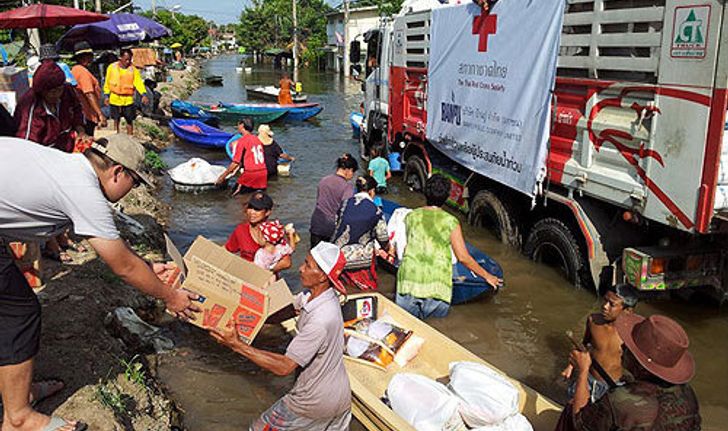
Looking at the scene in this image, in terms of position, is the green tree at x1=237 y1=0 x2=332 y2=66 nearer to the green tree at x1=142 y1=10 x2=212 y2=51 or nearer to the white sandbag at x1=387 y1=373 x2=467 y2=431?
the green tree at x1=142 y1=10 x2=212 y2=51

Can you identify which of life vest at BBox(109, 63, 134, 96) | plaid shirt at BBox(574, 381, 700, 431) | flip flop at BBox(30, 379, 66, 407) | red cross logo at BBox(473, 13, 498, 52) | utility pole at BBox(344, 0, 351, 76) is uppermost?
utility pole at BBox(344, 0, 351, 76)

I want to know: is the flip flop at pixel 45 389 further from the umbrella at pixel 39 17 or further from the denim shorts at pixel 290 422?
the umbrella at pixel 39 17

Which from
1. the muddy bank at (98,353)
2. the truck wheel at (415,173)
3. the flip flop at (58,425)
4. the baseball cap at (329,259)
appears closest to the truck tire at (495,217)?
the truck wheel at (415,173)

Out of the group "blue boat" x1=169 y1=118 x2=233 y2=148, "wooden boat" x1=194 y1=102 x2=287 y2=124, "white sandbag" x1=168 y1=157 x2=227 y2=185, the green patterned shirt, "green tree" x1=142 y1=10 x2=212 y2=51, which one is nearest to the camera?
the green patterned shirt

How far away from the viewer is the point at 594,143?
620 cm

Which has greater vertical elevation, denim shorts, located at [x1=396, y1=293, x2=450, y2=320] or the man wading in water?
the man wading in water

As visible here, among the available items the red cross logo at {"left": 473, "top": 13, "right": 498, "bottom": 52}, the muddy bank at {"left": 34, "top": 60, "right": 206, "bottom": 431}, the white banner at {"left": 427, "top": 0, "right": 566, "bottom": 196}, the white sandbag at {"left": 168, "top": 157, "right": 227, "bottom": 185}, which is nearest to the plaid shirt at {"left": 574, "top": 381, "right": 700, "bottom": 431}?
the muddy bank at {"left": 34, "top": 60, "right": 206, "bottom": 431}

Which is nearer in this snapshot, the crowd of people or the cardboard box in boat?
the crowd of people

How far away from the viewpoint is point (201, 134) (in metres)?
16.5

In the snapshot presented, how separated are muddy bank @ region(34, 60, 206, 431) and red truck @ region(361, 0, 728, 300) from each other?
171 inches

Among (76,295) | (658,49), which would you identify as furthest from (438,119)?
(76,295)

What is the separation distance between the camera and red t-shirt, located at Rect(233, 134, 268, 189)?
842 cm

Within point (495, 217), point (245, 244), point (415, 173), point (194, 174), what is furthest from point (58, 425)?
point (194, 174)

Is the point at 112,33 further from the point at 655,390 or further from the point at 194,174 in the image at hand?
the point at 655,390
